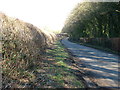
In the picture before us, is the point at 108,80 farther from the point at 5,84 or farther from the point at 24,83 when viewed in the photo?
the point at 5,84

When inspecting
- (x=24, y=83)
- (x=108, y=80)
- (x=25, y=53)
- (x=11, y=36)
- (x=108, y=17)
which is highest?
(x=108, y=17)

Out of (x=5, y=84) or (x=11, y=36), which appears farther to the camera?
(x=11, y=36)

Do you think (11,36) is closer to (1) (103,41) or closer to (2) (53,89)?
(2) (53,89)

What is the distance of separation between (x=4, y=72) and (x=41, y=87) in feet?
4.01

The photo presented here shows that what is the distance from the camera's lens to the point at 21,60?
5.26 metres

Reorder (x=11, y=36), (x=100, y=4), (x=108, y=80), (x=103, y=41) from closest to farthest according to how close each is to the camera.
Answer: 1. (x=11, y=36)
2. (x=108, y=80)
3. (x=100, y=4)
4. (x=103, y=41)

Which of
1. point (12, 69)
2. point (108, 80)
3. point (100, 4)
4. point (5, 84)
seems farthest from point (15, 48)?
point (100, 4)

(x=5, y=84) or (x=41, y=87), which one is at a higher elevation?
(x=5, y=84)

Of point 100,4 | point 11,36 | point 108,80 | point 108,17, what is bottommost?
point 108,80

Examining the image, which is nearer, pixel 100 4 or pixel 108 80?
pixel 108 80

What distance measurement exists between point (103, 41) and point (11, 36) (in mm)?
19638

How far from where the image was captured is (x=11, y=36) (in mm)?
4762

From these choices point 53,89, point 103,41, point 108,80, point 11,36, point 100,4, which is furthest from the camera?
point 103,41

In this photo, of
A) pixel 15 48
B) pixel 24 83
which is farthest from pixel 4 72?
pixel 15 48
